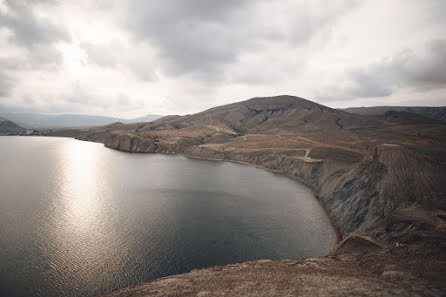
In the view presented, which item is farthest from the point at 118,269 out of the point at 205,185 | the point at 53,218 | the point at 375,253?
the point at 205,185

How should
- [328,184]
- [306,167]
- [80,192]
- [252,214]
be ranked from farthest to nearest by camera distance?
[306,167], [328,184], [80,192], [252,214]

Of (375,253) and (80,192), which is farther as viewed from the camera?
(80,192)

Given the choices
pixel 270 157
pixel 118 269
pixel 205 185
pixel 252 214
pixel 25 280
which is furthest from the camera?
pixel 270 157

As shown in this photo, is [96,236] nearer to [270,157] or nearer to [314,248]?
[314,248]

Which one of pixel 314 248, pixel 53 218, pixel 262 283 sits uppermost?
pixel 262 283

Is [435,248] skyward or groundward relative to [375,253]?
skyward

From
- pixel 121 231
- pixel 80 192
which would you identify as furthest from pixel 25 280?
pixel 80 192
